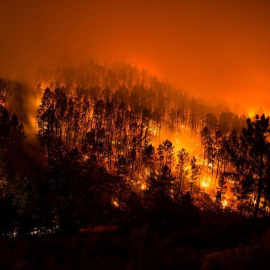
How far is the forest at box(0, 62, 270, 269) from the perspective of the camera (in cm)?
1466

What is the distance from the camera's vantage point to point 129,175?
214 ft

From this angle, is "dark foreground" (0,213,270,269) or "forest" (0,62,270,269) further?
"forest" (0,62,270,269)

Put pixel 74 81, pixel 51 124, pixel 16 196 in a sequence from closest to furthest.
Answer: pixel 16 196
pixel 51 124
pixel 74 81

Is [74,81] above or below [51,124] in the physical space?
above

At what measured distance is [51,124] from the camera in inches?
2790

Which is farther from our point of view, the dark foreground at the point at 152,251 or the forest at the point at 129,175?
the forest at the point at 129,175

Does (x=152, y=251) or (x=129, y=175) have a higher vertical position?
(x=152, y=251)

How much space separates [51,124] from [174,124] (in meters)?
56.3

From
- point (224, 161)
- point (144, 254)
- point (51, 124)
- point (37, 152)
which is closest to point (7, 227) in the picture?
point (144, 254)

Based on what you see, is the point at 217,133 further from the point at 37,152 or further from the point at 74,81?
the point at 74,81

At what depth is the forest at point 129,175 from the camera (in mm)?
14656

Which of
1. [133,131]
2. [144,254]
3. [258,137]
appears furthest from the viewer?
[133,131]

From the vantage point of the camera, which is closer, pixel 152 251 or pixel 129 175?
pixel 152 251

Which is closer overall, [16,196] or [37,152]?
[16,196]
